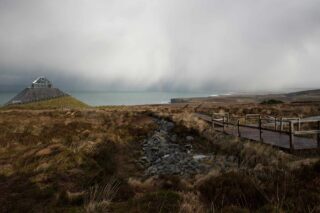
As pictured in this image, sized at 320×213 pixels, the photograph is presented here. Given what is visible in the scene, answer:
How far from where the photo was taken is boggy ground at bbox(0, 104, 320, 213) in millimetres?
7141

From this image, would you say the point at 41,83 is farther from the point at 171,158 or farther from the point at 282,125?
the point at 171,158

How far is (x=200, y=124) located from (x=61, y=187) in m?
18.1

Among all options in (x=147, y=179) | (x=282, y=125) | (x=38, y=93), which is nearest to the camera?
(x=147, y=179)

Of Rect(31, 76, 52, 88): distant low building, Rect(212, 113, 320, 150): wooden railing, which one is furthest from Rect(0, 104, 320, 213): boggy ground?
Rect(31, 76, 52, 88): distant low building

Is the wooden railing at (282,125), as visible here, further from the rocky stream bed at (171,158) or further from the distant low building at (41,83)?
the distant low building at (41,83)

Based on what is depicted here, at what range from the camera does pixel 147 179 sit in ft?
36.7

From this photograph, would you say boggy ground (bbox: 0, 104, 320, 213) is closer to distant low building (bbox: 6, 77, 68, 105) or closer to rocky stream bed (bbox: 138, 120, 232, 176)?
rocky stream bed (bbox: 138, 120, 232, 176)

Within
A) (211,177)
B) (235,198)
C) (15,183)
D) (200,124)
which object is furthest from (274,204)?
(200,124)

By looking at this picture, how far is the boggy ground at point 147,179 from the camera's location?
714cm

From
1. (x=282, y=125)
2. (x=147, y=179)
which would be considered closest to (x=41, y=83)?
(x=282, y=125)

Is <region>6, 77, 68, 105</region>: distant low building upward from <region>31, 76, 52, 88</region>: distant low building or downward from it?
downward


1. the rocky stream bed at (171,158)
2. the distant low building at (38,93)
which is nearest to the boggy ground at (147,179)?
the rocky stream bed at (171,158)

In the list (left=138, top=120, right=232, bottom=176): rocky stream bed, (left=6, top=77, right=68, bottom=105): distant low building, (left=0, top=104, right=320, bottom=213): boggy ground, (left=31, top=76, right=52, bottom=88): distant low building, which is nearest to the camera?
(left=0, top=104, right=320, bottom=213): boggy ground

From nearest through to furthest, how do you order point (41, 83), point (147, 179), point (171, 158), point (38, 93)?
point (147, 179) → point (171, 158) → point (38, 93) → point (41, 83)
